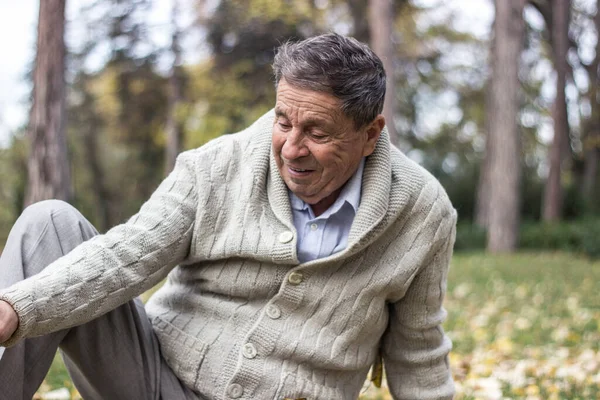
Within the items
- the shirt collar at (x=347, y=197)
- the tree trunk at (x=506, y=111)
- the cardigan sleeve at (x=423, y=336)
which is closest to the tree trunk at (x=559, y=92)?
the tree trunk at (x=506, y=111)

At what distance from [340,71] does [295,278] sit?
0.64 m

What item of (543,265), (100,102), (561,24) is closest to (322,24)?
(561,24)

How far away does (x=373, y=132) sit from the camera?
2.31 meters

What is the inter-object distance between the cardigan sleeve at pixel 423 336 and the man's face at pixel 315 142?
0.37m

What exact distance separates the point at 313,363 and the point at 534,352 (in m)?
2.94

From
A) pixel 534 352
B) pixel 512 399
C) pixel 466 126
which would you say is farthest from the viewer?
pixel 466 126

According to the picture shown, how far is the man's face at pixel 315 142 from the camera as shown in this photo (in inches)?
84.0

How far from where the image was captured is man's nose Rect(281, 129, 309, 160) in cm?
217

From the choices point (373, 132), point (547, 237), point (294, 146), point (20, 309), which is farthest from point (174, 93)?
point (20, 309)

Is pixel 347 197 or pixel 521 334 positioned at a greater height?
pixel 347 197

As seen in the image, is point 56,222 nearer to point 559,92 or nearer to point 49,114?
point 49,114

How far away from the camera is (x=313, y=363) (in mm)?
2365

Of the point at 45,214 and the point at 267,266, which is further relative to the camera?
the point at 267,266

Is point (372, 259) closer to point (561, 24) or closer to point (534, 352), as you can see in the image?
point (534, 352)
